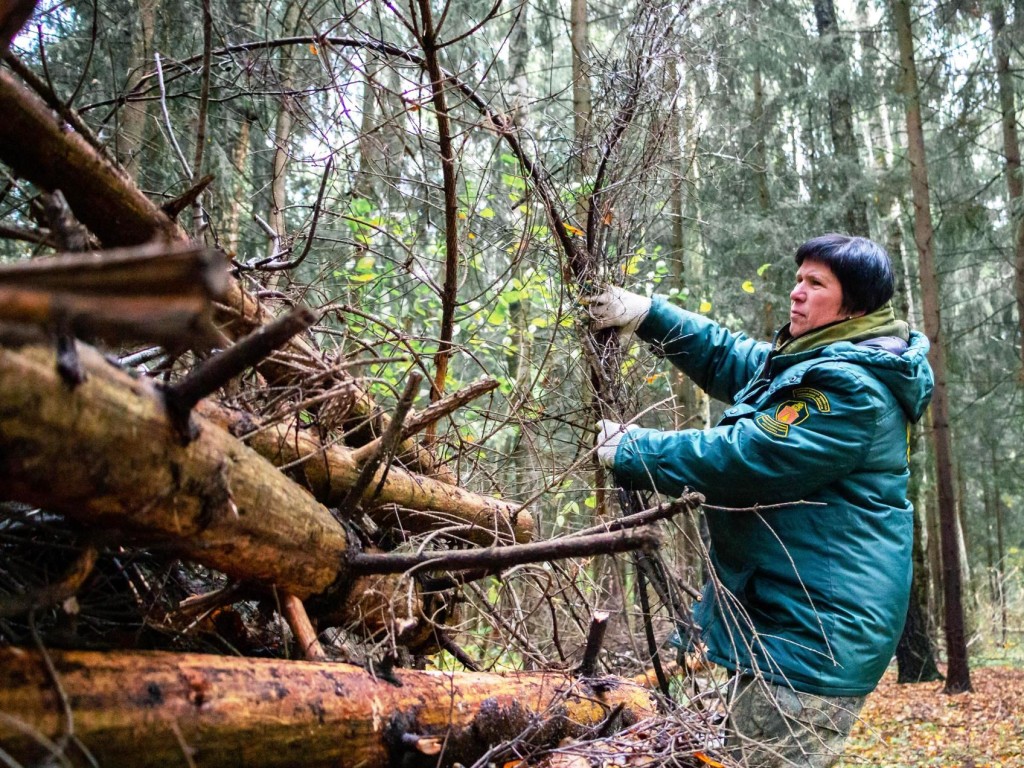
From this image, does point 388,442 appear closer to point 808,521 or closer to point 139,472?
point 139,472

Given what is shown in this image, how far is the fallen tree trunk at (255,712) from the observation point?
4.66 feet

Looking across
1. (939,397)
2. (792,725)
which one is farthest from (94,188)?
(939,397)

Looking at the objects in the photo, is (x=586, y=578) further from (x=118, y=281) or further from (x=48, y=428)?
(x=118, y=281)

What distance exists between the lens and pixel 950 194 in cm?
1291

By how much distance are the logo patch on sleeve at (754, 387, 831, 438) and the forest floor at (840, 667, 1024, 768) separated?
451 centimetres

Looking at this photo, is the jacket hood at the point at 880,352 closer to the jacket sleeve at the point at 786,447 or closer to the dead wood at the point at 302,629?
the jacket sleeve at the point at 786,447

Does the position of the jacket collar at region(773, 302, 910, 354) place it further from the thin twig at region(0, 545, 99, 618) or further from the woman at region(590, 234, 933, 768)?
the thin twig at region(0, 545, 99, 618)

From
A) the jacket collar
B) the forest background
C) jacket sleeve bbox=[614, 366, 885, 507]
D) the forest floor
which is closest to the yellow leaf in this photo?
the forest background

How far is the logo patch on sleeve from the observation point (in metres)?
2.72

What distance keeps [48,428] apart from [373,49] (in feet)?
9.35

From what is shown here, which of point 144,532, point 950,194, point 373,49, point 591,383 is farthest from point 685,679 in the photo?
point 950,194

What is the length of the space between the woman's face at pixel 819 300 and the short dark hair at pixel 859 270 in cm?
2

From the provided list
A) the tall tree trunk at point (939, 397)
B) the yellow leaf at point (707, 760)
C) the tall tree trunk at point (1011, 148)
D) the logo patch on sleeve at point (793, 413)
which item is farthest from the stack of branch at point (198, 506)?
the tall tree trunk at point (1011, 148)

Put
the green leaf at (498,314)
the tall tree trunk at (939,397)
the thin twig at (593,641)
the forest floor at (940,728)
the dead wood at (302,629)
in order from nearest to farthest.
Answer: the dead wood at (302,629) → the thin twig at (593,641) → the green leaf at (498,314) → the forest floor at (940,728) → the tall tree trunk at (939,397)
